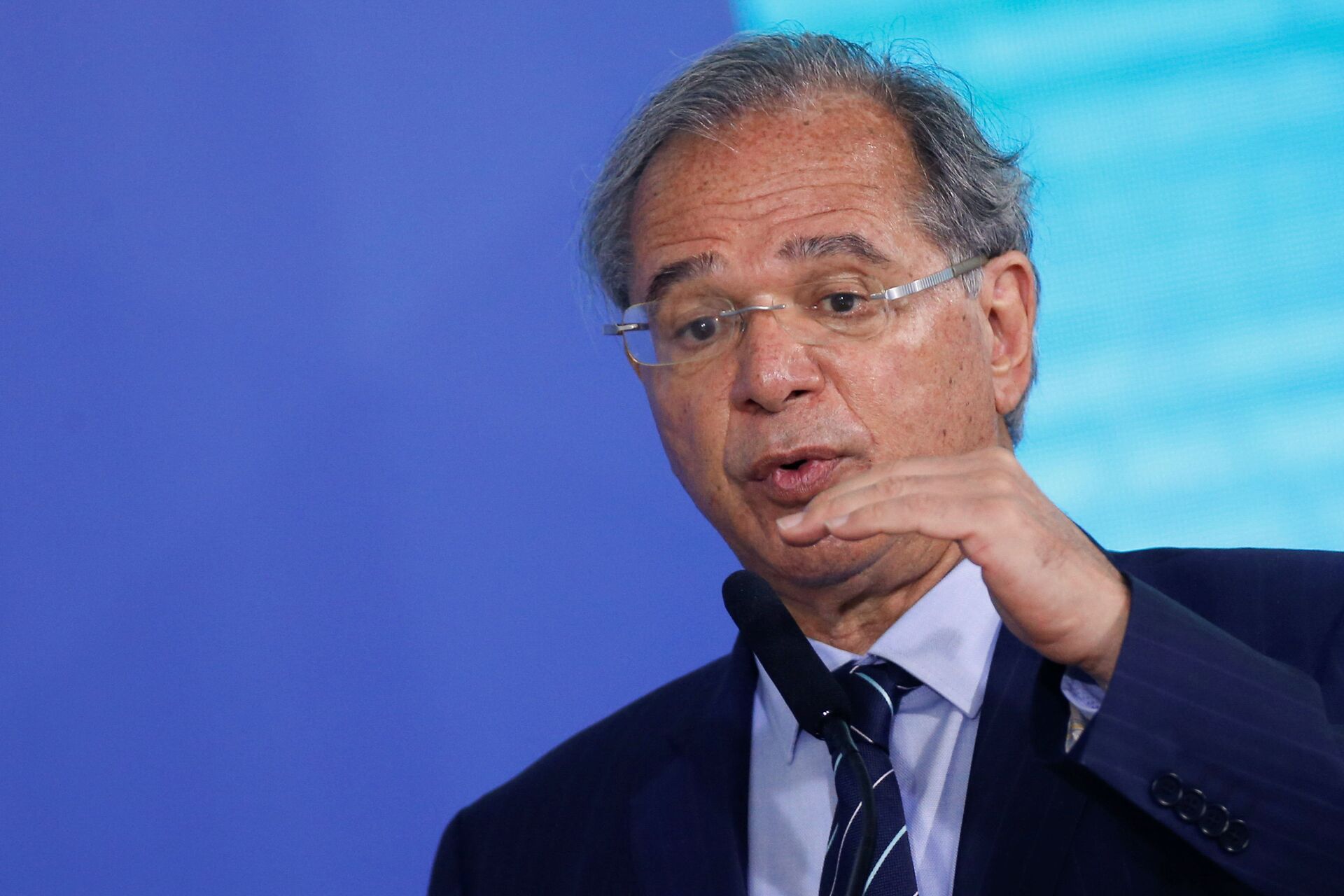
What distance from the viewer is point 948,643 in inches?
62.3

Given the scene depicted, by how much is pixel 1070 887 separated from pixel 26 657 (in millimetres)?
1638

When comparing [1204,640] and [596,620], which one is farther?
[596,620]

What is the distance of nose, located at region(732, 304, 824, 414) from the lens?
1.58 metres

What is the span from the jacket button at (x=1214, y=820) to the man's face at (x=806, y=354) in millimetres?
570

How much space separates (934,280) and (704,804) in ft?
2.21

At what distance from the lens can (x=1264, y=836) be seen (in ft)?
3.61

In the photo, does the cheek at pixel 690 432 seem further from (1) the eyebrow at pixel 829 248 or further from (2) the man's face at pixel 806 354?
(1) the eyebrow at pixel 829 248

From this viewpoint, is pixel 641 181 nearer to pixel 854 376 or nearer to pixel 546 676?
pixel 854 376

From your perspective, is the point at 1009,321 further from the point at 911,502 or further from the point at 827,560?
the point at 911,502

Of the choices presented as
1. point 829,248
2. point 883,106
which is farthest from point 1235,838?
point 883,106

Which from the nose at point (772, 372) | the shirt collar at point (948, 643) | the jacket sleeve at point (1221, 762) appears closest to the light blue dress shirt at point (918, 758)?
the shirt collar at point (948, 643)

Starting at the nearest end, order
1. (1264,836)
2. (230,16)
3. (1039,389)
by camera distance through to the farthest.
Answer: (1264,836) < (1039,389) < (230,16)

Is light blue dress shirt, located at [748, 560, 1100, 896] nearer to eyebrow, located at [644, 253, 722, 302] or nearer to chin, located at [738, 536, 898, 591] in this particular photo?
chin, located at [738, 536, 898, 591]

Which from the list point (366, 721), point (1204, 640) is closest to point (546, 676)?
point (366, 721)
